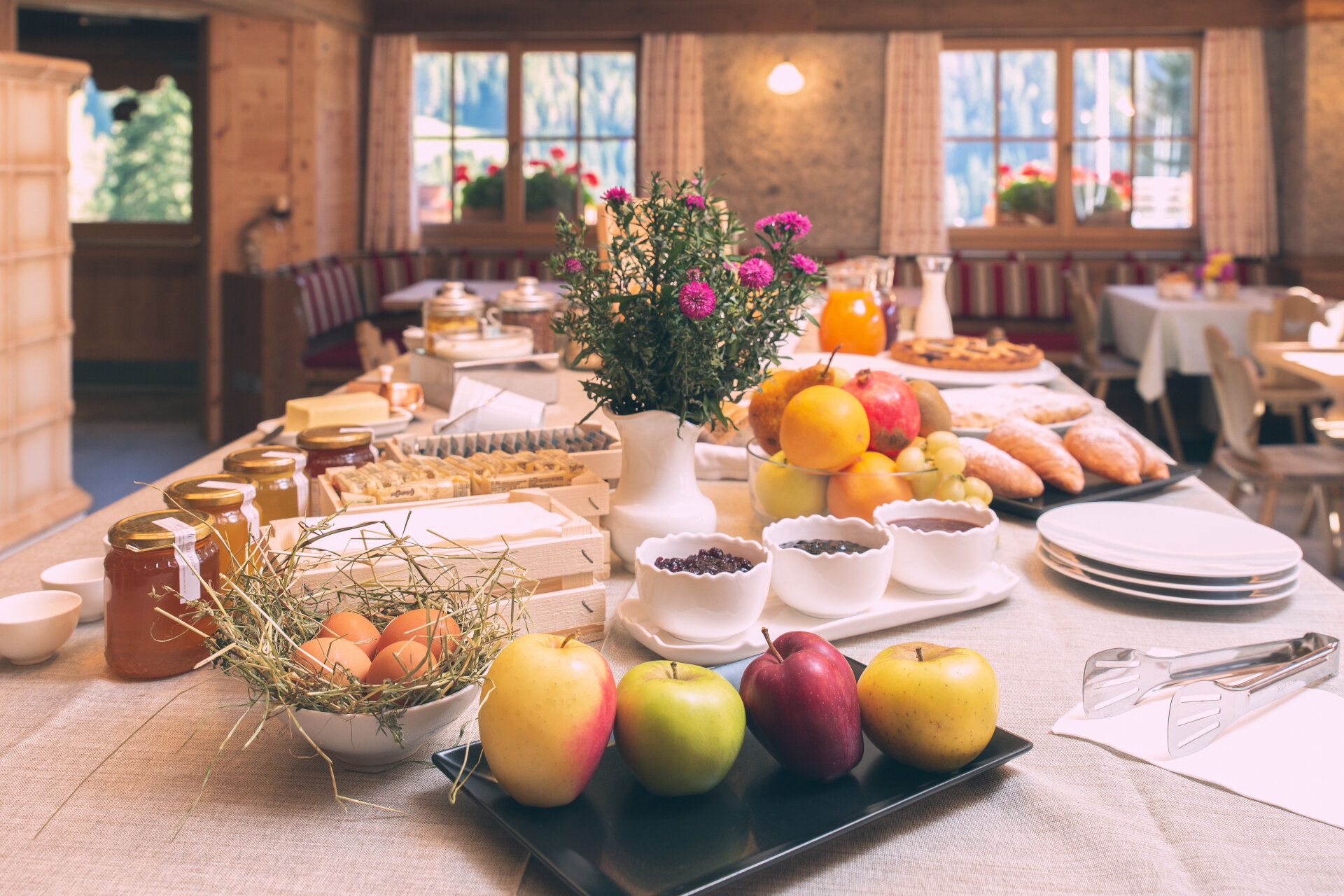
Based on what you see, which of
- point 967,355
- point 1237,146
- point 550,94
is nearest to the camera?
point 967,355

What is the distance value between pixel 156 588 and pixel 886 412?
828 millimetres

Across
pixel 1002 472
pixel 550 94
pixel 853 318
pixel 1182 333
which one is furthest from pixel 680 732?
pixel 550 94

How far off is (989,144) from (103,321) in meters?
5.99

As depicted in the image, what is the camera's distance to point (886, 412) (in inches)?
50.4

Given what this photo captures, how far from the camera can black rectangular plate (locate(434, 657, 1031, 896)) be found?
0.64 meters

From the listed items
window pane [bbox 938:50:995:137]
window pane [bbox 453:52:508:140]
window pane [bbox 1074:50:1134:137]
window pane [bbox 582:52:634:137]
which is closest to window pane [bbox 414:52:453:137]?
window pane [bbox 453:52:508:140]

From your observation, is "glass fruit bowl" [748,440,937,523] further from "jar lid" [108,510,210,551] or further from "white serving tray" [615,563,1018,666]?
"jar lid" [108,510,210,551]

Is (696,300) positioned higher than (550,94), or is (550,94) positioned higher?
(550,94)

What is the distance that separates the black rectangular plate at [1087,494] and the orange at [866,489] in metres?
0.26

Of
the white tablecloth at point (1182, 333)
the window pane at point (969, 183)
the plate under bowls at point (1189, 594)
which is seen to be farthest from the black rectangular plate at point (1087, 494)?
the window pane at point (969, 183)

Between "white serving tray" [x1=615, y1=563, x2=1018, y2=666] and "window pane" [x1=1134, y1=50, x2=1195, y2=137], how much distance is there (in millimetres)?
6381

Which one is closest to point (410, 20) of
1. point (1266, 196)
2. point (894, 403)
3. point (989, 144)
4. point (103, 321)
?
point (103, 321)

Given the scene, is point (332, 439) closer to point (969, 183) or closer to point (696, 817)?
point (696, 817)

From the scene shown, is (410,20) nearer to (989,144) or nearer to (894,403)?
(989,144)
